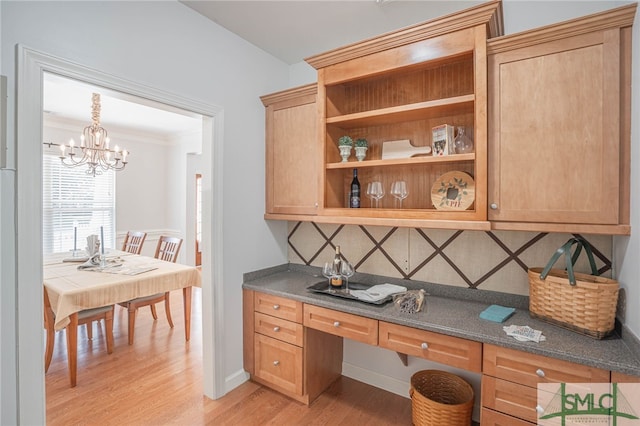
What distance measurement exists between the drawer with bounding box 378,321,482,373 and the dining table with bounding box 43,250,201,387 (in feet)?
7.04

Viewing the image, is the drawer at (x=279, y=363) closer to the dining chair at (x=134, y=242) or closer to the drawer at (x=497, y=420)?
the drawer at (x=497, y=420)

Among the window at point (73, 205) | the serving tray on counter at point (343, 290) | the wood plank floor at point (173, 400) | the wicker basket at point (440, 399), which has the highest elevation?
the window at point (73, 205)

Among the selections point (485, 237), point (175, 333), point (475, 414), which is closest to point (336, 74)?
point (485, 237)

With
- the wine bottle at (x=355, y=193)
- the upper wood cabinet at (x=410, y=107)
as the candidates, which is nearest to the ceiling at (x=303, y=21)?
the upper wood cabinet at (x=410, y=107)

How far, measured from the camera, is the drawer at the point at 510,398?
4.49ft

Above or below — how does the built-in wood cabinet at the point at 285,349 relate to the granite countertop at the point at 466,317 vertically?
below

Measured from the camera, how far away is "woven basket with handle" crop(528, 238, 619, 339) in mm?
1377

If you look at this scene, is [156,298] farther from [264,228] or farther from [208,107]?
[208,107]

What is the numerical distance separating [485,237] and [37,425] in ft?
8.28

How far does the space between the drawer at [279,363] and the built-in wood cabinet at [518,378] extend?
45.0 inches

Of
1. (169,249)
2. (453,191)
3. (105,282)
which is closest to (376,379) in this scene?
(453,191)

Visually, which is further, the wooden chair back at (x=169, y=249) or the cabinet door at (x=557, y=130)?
the wooden chair back at (x=169, y=249)

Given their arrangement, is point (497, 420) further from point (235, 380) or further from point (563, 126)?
point (235, 380)

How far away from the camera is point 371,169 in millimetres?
2346
